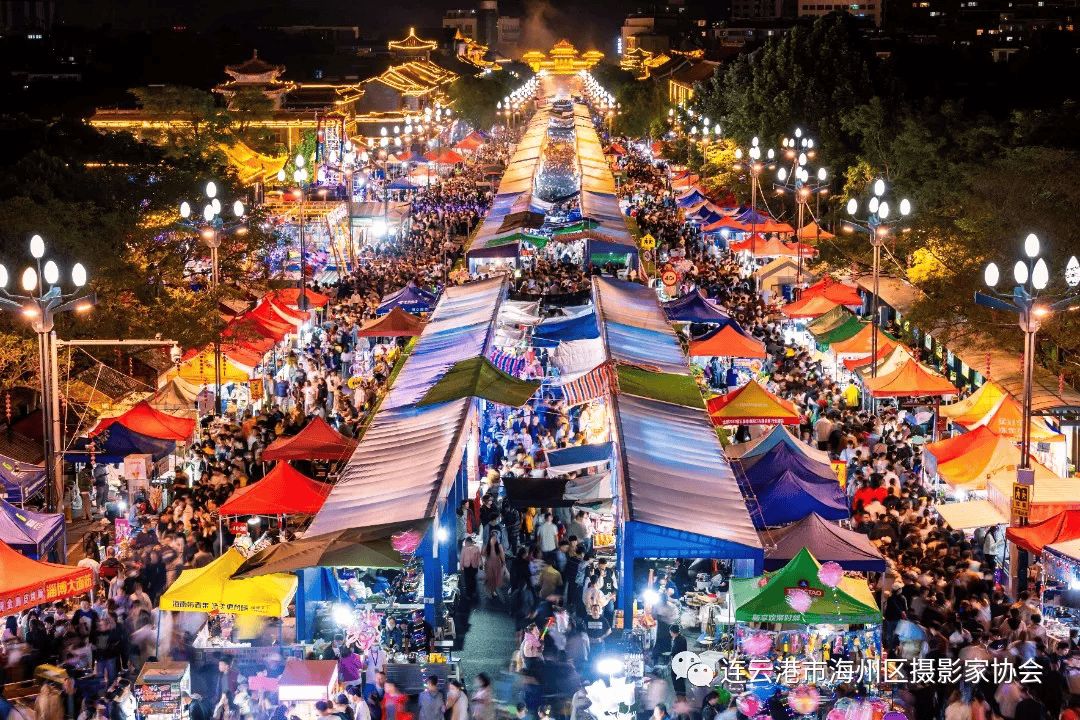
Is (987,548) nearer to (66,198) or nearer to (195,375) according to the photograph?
(195,375)

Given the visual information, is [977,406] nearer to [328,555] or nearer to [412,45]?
[328,555]

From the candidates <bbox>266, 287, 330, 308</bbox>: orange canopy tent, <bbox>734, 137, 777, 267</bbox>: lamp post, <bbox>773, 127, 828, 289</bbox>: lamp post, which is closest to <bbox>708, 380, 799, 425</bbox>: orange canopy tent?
<bbox>266, 287, 330, 308</bbox>: orange canopy tent

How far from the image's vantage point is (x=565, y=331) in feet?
89.1

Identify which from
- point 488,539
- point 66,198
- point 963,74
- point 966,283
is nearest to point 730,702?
point 488,539

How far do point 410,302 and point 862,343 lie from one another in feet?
33.4

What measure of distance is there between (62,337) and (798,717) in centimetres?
1531

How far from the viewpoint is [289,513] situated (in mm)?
18531

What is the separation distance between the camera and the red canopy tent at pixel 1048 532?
53.6 feet

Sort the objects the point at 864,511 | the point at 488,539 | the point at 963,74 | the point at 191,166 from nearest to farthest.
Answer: the point at 488,539, the point at 864,511, the point at 191,166, the point at 963,74

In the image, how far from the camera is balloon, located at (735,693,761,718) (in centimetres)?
1297

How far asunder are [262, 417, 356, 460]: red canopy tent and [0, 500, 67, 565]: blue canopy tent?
4414mm

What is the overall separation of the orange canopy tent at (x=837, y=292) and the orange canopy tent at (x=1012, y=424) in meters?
10.6

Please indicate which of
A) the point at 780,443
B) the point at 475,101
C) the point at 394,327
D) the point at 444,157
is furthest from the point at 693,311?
the point at 475,101

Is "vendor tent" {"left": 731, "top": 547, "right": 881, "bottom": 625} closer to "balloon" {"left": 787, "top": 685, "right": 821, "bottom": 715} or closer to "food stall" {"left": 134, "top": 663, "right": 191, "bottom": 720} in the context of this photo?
"balloon" {"left": 787, "top": 685, "right": 821, "bottom": 715}
